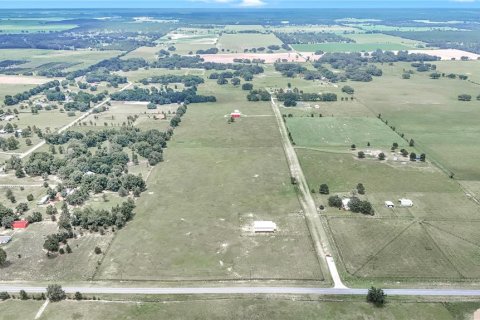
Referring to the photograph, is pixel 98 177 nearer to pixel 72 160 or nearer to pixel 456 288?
pixel 72 160

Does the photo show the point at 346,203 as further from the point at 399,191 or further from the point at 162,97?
the point at 162,97

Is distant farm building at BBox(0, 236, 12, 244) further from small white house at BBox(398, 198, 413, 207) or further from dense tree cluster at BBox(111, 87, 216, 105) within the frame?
dense tree cluster at BBox(111, 87, 216, 105)

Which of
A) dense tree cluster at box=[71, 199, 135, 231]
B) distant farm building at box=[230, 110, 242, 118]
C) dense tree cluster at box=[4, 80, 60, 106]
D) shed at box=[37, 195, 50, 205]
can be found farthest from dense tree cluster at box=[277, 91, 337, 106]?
shed at box=[37, 195, 50, 205]

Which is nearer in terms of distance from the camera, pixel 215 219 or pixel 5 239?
pixel 5 239

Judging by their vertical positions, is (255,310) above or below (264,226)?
below

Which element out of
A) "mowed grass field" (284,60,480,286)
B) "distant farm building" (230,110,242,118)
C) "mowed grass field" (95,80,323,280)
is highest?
"mowed grass field" (284,60,480,286)

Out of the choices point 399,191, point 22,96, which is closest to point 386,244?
point 399,191
